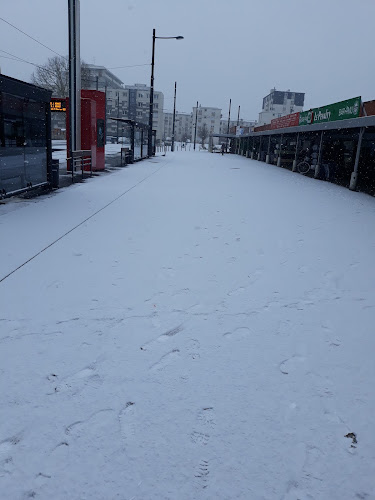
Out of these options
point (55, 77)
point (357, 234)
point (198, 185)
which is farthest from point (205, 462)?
point (55, 77)

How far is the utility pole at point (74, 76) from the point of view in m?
14.1

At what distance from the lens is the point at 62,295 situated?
14.1 feet

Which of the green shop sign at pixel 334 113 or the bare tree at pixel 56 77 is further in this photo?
the bare tree at pixel 56 77

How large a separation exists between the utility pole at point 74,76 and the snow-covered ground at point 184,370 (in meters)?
9.63

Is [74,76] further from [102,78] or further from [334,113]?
[102,78]

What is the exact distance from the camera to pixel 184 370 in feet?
9.92

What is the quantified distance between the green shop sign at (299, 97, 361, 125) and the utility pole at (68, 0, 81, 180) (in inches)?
443

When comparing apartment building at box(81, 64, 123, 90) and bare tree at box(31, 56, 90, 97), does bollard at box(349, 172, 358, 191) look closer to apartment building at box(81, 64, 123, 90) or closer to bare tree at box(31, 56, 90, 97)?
bare tree at box(31, 56, 90, 97)

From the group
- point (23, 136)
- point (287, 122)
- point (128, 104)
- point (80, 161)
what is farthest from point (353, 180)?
point (128, 104)

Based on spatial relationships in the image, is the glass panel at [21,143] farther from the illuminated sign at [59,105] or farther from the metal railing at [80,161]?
the illuminated sign at [59,105]

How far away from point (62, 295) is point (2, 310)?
2.11ft

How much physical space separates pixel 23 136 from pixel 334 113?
48.4ft

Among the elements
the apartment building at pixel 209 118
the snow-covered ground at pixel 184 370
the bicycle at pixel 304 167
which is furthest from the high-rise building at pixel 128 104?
the snow-covered ground at pixel 184 370

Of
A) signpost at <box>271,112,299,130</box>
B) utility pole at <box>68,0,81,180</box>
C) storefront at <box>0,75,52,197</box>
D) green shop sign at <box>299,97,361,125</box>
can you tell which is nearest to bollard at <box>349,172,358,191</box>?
green shop sign at <box>299,97,361,125</box>
